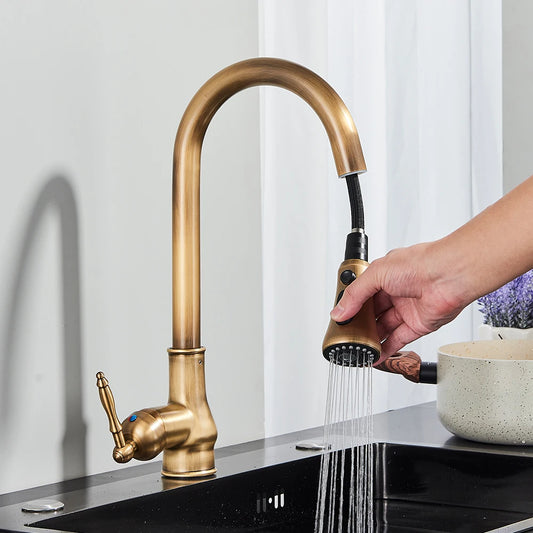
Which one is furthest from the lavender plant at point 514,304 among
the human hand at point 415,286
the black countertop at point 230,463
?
the human hand at point 415,286

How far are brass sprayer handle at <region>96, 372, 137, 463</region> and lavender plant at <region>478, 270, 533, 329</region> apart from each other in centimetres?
58

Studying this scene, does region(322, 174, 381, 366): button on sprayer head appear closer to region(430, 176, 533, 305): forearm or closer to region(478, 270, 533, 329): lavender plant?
region(430, 176, 533, 305): forearm

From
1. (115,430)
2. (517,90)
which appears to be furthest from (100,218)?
(517,90)

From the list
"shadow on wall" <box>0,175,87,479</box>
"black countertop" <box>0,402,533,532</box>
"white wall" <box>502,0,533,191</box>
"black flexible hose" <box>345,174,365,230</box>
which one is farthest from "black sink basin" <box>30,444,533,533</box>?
"white wall" <box>502,0,533,191</box>

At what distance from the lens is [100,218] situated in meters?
1.00

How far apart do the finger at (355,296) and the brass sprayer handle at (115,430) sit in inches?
8.3

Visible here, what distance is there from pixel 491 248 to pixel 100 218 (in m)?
0.39

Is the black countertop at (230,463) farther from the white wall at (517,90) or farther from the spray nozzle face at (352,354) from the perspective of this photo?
the white wall at (517,90)

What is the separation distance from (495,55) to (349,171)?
1.55m

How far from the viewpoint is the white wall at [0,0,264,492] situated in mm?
916

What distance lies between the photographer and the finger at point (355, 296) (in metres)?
0.82

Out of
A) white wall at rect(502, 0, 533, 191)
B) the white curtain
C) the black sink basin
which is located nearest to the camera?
the black sink basin

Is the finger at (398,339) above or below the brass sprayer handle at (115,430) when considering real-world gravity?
above

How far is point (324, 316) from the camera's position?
158 centimetres
